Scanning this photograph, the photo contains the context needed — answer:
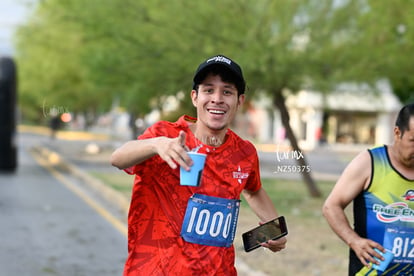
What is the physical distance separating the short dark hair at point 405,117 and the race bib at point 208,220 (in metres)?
A: 0.93

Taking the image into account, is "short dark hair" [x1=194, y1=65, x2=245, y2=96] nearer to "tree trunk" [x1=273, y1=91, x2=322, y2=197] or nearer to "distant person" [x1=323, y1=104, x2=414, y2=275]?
"distant person" [x1=323, y1=104, x2=414, y2=275]

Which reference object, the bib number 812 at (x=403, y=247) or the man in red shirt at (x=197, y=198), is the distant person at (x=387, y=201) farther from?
the man in red shirt at (x=197, y=198)

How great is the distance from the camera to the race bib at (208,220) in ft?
10.6

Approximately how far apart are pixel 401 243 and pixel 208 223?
1.03 meters

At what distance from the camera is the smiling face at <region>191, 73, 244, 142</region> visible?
125 inches

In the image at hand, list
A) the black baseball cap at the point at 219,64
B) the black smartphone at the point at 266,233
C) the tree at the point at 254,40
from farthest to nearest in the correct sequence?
the tree at the point at 254,40, the black smartphone at the point at 266,233, the black baseball cap at the point at 219,64

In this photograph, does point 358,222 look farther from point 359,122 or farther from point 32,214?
point 359,122

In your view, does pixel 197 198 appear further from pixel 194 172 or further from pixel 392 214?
pixel 392 214

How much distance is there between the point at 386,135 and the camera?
5428 cm

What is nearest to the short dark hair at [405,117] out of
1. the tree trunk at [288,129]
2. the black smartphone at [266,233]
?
the black smartphone at [266,233]

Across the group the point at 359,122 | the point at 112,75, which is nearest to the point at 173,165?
the point at 112,75

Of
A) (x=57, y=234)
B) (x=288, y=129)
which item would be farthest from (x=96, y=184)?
(x=57, y=234)

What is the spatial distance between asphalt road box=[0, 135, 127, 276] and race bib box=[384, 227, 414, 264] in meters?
4.53

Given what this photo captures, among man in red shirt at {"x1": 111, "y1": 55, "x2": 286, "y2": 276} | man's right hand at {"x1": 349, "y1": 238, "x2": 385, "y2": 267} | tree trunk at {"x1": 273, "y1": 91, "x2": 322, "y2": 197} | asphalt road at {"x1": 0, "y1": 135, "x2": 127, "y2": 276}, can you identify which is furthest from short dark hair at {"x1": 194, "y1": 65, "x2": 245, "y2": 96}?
tree trunk at {"x1": 273, "y1": 91, "x2": 322, "y2": 197}
